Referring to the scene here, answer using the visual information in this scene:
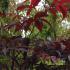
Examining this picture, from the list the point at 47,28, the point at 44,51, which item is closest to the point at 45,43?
the point at 44,51

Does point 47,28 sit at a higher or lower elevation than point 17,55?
higher

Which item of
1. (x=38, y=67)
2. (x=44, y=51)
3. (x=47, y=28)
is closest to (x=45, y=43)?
(x=44, y=51)

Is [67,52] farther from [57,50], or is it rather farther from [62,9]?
[62,9]

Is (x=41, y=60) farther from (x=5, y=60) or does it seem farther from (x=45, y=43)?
(x=5, y=60)

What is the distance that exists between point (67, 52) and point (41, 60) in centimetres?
12

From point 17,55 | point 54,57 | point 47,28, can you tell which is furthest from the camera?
point 47,28

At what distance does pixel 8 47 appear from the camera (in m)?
0.95

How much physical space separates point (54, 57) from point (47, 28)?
0.38 m

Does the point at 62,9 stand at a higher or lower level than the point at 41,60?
higher

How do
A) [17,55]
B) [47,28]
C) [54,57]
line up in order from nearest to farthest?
[54,57] → [17,55] → [47,28]

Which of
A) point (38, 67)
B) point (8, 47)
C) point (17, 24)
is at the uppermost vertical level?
point (17, 24)

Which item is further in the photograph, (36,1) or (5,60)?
(5,60)

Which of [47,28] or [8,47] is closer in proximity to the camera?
[8,47]

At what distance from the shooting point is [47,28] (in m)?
1.30
